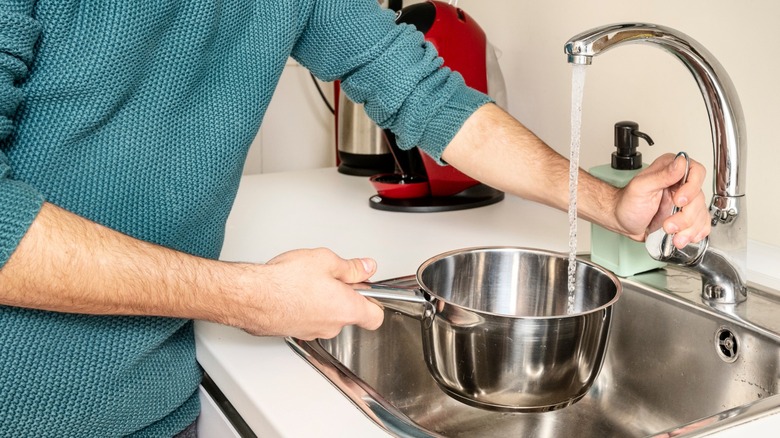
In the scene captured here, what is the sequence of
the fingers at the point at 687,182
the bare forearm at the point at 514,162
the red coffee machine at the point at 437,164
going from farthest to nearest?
1. the red coffee machine at the point at 437,164
2. the bare forearm at the point at 514,162
3. the fingers at the point at 687,182

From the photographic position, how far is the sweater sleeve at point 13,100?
0.67 m

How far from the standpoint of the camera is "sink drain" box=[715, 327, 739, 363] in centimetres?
92

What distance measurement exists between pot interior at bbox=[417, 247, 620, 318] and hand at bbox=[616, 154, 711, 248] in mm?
117

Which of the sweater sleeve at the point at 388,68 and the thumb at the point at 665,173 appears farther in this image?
the sweater sleeve at the point at 388,68

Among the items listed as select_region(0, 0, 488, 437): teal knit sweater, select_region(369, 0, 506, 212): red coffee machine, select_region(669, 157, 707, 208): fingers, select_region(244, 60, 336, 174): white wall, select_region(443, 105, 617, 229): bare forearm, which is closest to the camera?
select_region(0, 0, 488, 437): teal knit sweater

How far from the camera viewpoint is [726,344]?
3.07 ft

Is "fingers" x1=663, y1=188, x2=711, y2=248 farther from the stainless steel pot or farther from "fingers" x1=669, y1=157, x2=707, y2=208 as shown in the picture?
the stainless steel pot

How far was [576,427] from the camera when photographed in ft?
3.27

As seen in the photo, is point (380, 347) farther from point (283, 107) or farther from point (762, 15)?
point (283, 107)

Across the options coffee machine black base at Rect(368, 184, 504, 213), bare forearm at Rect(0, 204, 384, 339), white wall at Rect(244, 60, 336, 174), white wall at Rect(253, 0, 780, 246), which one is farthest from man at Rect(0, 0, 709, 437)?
white wall at Rect(244, 60, 336, 174)

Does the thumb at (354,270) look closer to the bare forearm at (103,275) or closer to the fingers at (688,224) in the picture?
the bare forearm at (103,275)

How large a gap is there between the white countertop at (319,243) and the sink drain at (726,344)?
5.4 inches

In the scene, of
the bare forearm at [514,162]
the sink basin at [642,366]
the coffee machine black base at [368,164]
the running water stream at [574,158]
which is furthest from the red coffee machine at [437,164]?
the running water stream at [574,158]

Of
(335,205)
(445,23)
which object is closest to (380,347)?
(335,205)
